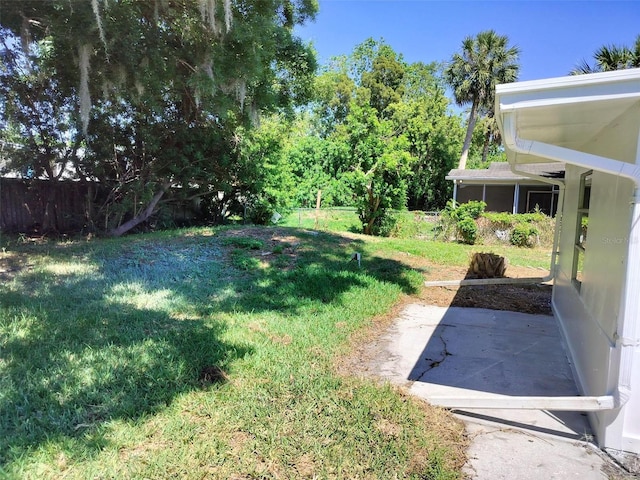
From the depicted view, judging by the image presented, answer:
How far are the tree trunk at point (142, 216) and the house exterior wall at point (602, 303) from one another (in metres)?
9.45

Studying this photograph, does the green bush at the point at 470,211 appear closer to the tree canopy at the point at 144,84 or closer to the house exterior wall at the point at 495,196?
the tree canopy at the point at 144,84

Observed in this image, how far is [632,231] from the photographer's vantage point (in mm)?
2414

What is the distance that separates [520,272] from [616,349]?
22.4ft

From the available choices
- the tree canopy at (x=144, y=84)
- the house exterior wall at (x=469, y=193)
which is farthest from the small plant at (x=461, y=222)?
the house exterior wall at (x=469, y=193)

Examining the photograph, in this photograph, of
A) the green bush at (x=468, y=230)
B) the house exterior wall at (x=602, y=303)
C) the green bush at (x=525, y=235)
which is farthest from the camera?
the green bush at (x=468, y=230)

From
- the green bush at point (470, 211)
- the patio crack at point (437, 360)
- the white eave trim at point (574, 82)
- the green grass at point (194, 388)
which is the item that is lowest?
the patio crack at point (437, 360)

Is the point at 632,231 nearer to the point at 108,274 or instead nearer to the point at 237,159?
the point at 108,274

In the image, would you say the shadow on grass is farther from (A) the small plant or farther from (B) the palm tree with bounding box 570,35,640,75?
(B) the palm tree with bounding box 570,35,640,75

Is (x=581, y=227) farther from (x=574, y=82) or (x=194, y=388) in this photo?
(x=194, y=388)

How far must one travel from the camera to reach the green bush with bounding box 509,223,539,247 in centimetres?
1305

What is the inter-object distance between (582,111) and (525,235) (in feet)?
37.7

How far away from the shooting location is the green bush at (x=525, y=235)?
13047 mm

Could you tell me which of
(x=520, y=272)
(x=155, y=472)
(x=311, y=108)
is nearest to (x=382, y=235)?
(x=520, y=272)

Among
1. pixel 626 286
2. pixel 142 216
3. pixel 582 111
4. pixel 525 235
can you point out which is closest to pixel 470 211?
pixel 525 235
